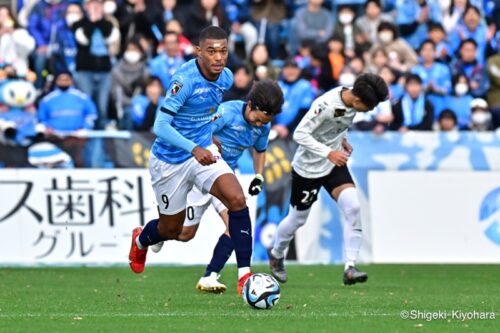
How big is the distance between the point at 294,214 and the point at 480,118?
710 cm

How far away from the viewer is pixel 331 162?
1362 cm

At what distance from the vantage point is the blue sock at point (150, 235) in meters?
12.7

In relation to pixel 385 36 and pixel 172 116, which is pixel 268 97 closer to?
pixel 172 116

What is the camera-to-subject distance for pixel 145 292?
12953 millimetres

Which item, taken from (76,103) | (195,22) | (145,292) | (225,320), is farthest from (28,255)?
(225,320)

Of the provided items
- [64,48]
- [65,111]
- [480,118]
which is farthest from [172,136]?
[64,48]

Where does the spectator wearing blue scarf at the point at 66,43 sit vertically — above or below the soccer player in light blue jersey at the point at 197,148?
below

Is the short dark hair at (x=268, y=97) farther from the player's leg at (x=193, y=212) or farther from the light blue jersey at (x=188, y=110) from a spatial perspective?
the player's leg at (x=193, y=212)

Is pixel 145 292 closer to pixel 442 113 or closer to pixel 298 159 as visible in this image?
pixel 298 159

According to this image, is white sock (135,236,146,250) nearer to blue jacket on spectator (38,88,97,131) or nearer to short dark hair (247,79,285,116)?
short dark hair (247,79,285,116)

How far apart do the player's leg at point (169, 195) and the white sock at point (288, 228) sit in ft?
6.76

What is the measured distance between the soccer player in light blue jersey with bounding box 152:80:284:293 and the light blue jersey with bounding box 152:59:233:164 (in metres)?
1.03

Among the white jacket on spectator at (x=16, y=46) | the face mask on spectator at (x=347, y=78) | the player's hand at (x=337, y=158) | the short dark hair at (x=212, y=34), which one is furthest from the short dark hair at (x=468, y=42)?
the short dark hair at (x=212, y=34)

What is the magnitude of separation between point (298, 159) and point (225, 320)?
4.53m
